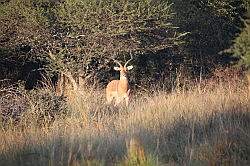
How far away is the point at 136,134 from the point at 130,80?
1106 cm

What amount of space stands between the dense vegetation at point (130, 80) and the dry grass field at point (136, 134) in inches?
0.8

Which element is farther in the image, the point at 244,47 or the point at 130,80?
the point at 130,80

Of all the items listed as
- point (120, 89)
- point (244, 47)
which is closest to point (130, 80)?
point (120, 89)

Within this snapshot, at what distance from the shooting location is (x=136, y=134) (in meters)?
→ 8.35

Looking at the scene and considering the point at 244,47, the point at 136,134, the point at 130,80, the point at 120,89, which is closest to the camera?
the point at 136,134

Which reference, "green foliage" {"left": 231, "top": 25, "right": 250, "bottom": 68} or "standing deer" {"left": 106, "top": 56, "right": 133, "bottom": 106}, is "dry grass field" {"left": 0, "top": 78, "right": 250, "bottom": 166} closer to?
"green foliage" {"left": 231, "top": 25, "right": 250, "bottom": 68}

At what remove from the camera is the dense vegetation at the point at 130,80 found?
24.2 feet

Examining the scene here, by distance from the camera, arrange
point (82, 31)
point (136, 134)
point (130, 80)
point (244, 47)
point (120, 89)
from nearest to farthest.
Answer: point (136, 134)
point (244, 47)
point (82, 31)
point (120, 89)
point (130, 80)

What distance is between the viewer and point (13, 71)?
1812cm

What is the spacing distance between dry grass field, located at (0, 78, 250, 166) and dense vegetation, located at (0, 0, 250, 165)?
0.02 meters

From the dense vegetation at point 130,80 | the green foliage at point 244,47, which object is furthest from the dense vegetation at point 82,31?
the green foliage at point 244,47

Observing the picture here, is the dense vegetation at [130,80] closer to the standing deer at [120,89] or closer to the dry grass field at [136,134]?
the dry grass field at [136,134]

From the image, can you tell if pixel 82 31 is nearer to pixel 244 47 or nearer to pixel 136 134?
pixel 244 47

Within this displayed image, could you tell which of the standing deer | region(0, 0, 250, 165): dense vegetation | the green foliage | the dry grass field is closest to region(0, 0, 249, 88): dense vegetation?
region(0, 0, 250, 165): dense vegetation
